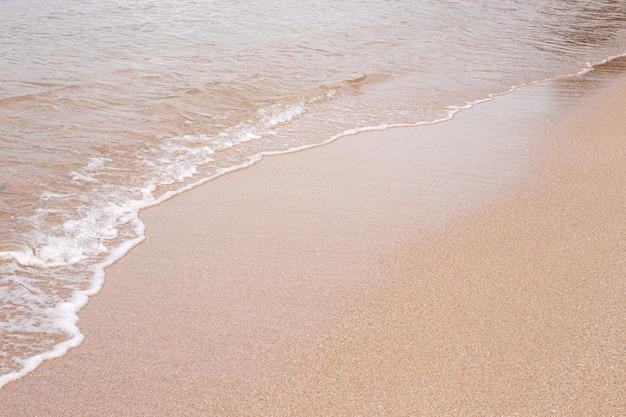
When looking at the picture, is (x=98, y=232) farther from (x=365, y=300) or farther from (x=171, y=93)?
(x=171, y=93)

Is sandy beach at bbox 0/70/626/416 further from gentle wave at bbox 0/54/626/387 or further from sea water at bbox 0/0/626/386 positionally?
sea water at bbox 0/0/626/386

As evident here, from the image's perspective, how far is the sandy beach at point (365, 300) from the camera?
8.86ft

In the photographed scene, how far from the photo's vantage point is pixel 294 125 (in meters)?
6.82

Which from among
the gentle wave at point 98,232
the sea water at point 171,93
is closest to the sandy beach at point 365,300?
the gentle wave at point 98,232

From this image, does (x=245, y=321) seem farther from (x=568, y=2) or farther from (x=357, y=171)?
(x=568, y=2)

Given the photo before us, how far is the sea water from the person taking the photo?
152 inches

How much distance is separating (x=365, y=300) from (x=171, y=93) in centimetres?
483

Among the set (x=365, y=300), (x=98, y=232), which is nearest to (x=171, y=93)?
(x=98, y=232)

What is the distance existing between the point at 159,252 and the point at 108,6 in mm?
10376

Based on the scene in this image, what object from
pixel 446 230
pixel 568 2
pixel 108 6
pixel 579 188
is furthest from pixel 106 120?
pixel 568 2

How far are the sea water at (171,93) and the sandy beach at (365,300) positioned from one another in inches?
11.8

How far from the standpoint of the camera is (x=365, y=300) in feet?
11.3

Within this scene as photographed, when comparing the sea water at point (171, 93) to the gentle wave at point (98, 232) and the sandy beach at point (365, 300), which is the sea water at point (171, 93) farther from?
the sandy beach at point (365, 300)

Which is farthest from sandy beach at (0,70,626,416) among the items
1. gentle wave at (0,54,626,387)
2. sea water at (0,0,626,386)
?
sea water at (0,0,626,386)
